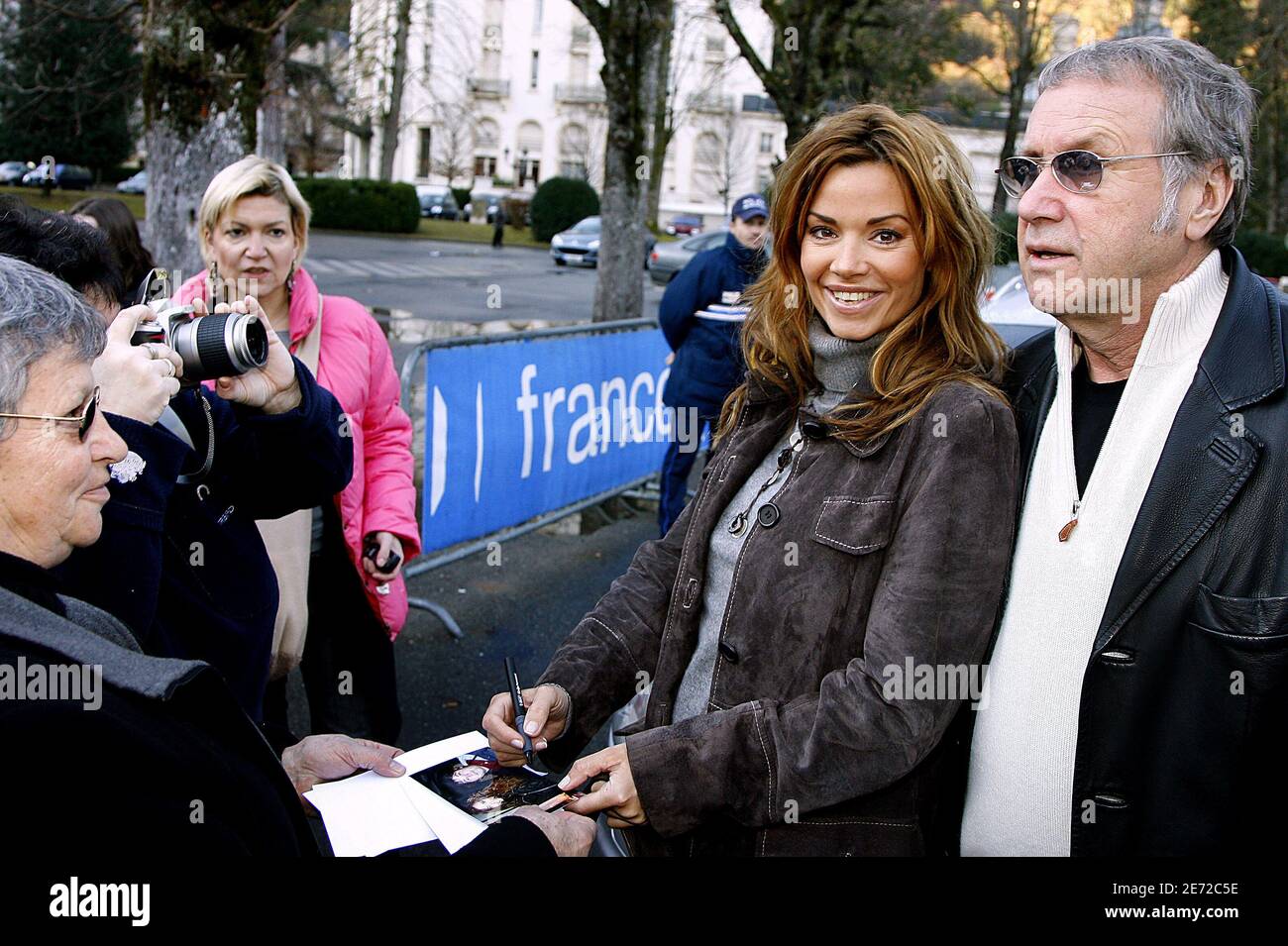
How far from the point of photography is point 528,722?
2.13 m

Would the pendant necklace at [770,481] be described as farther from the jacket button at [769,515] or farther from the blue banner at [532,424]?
the blue banner at [532,424]

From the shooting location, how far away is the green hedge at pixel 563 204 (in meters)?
37.3

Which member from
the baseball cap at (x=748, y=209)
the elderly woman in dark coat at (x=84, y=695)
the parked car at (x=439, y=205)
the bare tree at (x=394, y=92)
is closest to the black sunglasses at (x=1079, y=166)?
the elderly woman in dark coat at (x=84, y=695)

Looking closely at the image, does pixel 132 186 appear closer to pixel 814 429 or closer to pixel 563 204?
pixel 563 204

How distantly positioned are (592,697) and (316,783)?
0.58 metres

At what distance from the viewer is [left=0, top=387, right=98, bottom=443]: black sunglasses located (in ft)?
5.43

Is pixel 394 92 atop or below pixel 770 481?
atop

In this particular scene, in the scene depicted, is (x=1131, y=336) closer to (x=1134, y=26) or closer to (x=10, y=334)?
(x=10, y=334)

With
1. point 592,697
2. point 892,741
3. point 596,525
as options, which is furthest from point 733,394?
point 596,525

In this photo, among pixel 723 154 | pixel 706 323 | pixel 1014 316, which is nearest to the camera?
pixel 1014 316

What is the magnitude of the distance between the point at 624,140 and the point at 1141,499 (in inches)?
396

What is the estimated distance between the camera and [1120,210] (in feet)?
6.22

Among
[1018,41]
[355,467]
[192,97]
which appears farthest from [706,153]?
[355,467]
